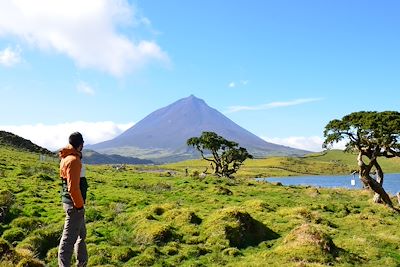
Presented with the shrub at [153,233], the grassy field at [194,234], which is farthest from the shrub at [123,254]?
the shrub at [153,233]

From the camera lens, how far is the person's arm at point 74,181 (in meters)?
12.6

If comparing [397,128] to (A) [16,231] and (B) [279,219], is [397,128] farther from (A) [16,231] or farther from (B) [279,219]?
(A) [16,231]

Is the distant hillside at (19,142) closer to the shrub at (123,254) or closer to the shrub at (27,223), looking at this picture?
the shrub at (27,223)

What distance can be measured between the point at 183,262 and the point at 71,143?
7084mm

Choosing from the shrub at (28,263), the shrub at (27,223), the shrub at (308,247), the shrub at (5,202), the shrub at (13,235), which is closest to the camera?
the shrub at (28,263)

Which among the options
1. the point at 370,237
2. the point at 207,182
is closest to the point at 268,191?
the point at 207,182

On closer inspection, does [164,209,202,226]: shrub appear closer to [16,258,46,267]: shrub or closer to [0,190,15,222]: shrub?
[0,190,15,222]: shrub

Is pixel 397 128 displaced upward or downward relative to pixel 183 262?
upward

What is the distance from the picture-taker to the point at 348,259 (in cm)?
1767

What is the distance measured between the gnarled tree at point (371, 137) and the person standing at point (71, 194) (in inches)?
1259

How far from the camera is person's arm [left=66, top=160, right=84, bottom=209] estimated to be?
12.6 metres

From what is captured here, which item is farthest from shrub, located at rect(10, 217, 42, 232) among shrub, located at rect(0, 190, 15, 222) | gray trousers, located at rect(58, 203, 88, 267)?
gray trousers, located at rect(58, 203, 88, 267)

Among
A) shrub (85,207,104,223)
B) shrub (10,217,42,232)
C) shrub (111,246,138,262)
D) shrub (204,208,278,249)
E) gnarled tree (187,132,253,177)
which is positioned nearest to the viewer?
shrub (111,246,138,262)

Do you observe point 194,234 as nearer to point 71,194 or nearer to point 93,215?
point 93,215
